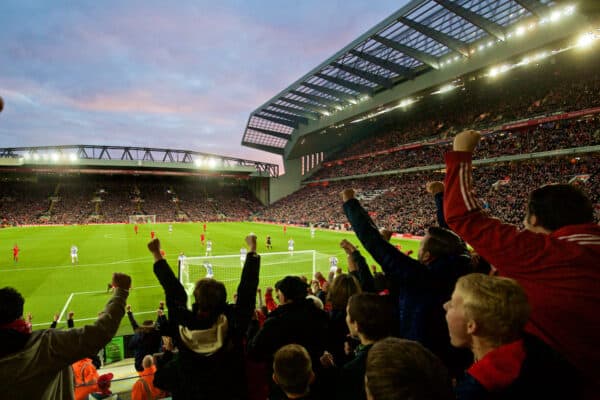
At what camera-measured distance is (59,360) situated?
2.20 metres

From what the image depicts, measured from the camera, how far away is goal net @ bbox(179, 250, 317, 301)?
48.1 feet

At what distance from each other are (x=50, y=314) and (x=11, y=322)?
38.8 feet

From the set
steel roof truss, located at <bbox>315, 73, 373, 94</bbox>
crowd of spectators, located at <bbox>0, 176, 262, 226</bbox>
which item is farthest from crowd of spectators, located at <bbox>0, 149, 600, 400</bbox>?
crowd of spectators, located at <bbox>0, 176, 262, 226</bbox>

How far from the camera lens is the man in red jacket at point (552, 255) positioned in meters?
1.62

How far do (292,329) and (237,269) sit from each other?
15.7 meters

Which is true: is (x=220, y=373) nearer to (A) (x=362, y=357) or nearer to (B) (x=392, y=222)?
(A) (x=362, y=357)

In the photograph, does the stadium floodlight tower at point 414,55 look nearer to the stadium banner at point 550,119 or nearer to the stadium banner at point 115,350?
the stadium banner at point 550,119

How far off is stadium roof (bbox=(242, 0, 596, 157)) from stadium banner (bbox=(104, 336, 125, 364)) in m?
17.5

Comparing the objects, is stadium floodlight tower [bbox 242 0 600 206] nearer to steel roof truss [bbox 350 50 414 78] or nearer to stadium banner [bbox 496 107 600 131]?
steel roof truss [bbox 350 50 414 78]

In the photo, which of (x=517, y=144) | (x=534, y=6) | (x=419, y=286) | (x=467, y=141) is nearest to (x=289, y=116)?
(x=517, y=144)

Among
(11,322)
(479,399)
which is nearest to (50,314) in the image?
(11,322)

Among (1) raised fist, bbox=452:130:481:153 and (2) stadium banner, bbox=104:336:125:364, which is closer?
(1) raised fist, bbox=452:130:481:153

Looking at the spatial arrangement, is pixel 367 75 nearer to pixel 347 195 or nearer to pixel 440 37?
pixel 440 37

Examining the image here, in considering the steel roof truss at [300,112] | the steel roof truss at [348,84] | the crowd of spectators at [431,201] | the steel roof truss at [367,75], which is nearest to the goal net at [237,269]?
the crowd of spectators at [431,201]
